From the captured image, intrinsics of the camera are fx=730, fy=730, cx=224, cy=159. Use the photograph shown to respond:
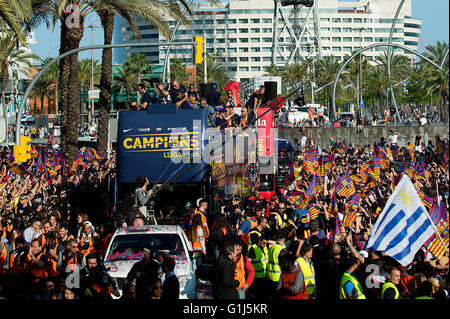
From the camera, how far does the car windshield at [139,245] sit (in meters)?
10.5

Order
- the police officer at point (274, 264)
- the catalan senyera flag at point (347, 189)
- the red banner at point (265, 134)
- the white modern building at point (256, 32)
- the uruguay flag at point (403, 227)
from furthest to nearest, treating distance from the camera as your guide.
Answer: the white modern building at point (256, 32)
the red banner at point (265, 134)
the catalan senyera flag at point (347, 189)
the police officer at point (274, 264)
the uruguay flag at point (403, 227)

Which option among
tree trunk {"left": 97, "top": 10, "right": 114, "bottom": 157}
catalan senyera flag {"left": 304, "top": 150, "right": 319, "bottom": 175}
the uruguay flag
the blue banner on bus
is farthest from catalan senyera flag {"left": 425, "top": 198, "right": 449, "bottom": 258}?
tree trunk {"left": 97, "top": 10, "right": 114, "bottom": 157}

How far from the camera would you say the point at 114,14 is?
26266 millimetres

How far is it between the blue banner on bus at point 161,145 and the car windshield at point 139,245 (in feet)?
9.10

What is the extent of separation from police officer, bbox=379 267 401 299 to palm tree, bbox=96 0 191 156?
59.8ft

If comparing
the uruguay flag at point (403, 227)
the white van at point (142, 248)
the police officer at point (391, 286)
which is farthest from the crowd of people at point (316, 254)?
the white van at point (142, 248)

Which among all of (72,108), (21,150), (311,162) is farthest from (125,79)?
(21,150)

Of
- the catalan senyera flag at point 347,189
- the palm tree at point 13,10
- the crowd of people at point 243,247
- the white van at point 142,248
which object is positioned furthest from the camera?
the palm tree at point 13,10

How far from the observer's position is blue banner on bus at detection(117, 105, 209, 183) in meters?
13.7

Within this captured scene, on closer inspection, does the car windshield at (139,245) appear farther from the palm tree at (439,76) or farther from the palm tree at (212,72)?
the palm tree at (212,72)

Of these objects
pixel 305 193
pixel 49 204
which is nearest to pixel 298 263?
pixel 305 193

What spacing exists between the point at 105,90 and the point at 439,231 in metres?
19.7

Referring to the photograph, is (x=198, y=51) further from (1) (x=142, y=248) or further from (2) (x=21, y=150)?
(1) (x=142, y=248)
